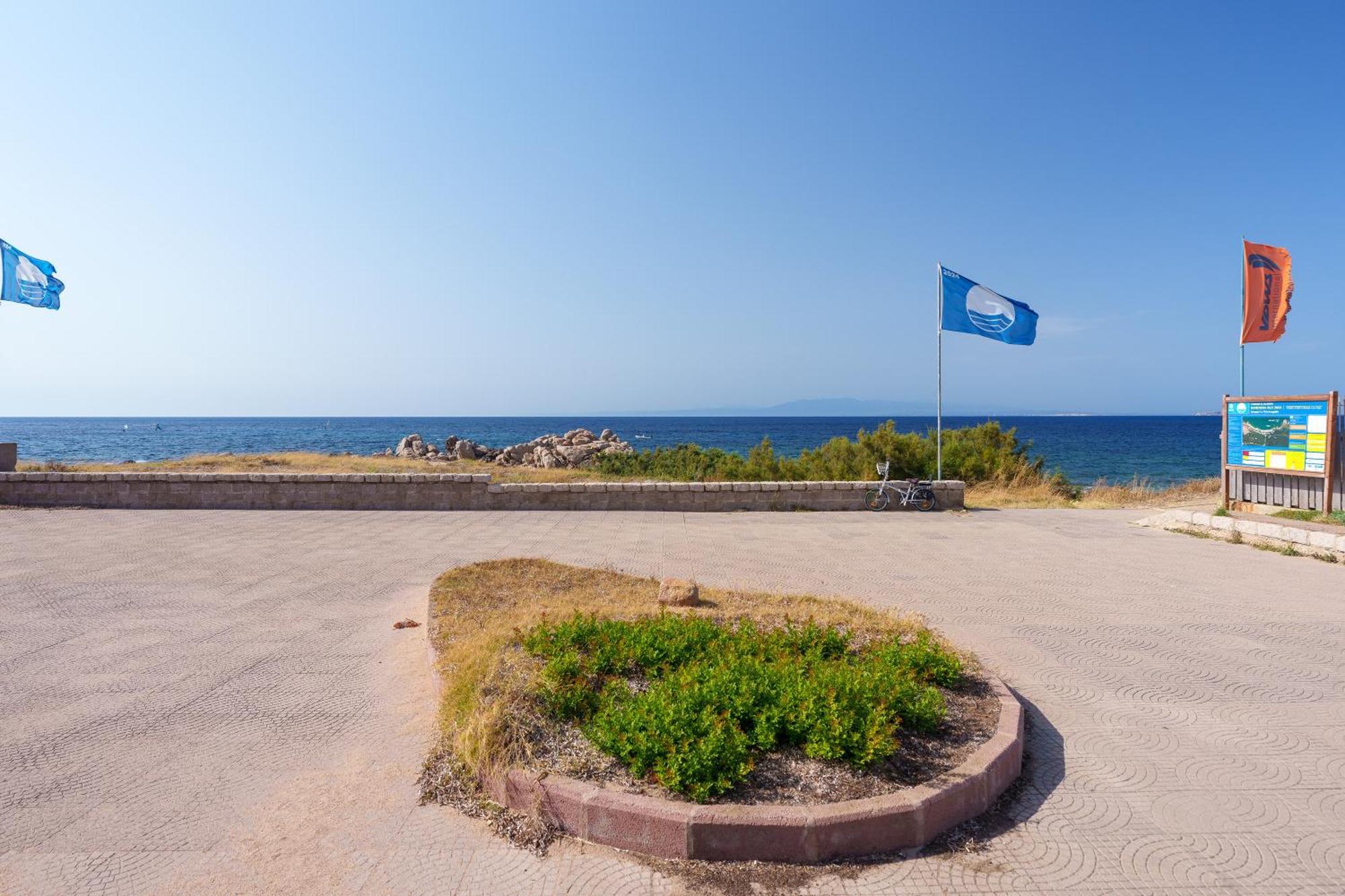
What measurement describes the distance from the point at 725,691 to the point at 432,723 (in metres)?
1.84

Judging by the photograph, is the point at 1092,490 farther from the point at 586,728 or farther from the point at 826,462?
the point at 586,728

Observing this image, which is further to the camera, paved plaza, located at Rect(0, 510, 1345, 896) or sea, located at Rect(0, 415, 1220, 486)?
sea, located at Rect(0, 415, 1220, 486)

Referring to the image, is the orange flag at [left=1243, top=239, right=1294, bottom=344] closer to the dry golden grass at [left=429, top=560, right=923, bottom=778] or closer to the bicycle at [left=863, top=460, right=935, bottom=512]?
the bicycle at [left=863, top=460, right=935, bottom=512]

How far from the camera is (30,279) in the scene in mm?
17453

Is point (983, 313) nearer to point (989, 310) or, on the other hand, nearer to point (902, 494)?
point (989, 310)

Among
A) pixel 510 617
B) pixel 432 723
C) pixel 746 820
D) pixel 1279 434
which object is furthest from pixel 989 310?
pixel 746 820

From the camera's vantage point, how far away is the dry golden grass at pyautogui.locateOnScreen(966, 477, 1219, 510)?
56.8ft

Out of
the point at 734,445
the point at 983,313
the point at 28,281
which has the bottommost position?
the point at 734,445

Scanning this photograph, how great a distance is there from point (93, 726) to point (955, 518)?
13224mm

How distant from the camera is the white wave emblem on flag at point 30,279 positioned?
1725 cm

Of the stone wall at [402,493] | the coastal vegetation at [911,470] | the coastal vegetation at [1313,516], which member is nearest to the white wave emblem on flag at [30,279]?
the coastal vegetation at [911,470]

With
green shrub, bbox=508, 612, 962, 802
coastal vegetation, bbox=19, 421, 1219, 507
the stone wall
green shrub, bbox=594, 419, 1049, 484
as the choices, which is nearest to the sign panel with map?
coastal vegetation, bbox=19, 421, 1219, 507

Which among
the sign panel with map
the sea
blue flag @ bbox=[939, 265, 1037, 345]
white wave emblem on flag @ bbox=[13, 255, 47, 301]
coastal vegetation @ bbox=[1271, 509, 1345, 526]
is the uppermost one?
white wave emblem on flag @ bbox=[13, 255, 47, 301]

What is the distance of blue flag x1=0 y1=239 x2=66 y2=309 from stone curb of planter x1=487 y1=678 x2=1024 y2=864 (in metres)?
20.1
